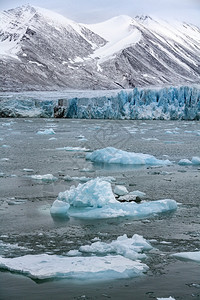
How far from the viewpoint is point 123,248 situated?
19.6ft

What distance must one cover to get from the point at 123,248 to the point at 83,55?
10970cm

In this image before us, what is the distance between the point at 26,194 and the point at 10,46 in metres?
106

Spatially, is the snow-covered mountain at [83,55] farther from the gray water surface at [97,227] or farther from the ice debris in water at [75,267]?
the ice debris in water at [75,267]

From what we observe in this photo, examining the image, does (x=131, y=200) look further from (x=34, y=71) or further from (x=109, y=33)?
(x=109, y=33)

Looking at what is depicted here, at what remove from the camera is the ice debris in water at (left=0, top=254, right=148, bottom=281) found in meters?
5.21

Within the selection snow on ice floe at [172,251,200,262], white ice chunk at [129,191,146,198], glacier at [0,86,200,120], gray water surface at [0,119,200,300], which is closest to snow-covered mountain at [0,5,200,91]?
glacier at [0,86,200,120]

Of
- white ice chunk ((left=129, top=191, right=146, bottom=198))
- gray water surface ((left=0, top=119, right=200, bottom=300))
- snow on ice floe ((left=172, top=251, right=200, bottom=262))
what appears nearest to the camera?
gray water surface ((left=0, top=119, right=200, bottom=300))

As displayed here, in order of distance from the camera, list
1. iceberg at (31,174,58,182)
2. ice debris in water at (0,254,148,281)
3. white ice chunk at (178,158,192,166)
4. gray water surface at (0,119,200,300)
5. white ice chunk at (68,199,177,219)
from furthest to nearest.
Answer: white ice chunk at (178,158,192,166), iceberg at (31,174,58,182), white ice chunk at (68,199,177,219), ice debris in water at (0,254,148,281), gray water surface at (0,119,200,300)

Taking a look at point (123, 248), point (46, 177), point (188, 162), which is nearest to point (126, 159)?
point (188, 162)

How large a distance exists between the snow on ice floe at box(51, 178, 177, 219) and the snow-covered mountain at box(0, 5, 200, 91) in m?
84.5

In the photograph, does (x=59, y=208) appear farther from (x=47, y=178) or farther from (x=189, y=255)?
(x=47, y=178)

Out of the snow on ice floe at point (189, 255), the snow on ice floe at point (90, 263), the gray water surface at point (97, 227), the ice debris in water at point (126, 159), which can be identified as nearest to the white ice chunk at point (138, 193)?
the gray water surface at point (97, 227)

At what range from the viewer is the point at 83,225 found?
24.1 feet

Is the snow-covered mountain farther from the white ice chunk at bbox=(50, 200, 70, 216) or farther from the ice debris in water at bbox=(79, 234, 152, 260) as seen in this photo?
the ice debris in water at bbox=(79, 234, 152, 260)
